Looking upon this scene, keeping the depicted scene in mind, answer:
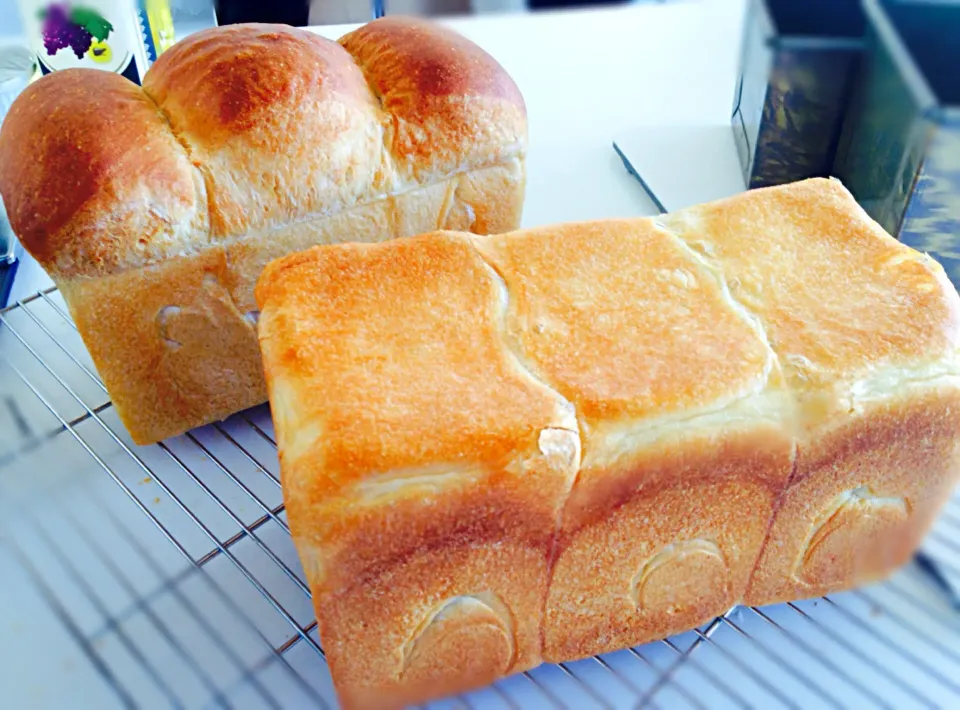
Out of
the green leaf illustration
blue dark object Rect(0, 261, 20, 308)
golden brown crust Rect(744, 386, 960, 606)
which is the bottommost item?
blue dark object Rect(0, 261, 20, 308)

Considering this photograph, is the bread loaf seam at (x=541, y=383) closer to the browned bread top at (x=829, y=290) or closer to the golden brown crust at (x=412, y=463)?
the golden brown crust at (x=412, y=463)

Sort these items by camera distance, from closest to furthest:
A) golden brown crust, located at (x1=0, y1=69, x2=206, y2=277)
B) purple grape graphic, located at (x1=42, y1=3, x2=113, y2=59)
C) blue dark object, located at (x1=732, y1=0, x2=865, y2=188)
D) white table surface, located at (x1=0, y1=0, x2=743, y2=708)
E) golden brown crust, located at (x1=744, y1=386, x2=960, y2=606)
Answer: golden brown crust, located at (x1=744, y1=386, x2=960, y2=606) → golden brown crust, located at (x1=0, y1=69, x2=206, y2=277) → blue dark object, located at (x1=732, y1=0, x2=865, y2=188) → purple grape graphic, located at (x1=42, y1=3, x2=113, y2=59) → white table surface, located at (x1=0, y1=0, x2=743, y2=708)

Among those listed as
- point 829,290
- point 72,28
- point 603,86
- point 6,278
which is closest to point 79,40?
point 72,28

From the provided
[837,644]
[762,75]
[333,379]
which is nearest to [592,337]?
[333,379]

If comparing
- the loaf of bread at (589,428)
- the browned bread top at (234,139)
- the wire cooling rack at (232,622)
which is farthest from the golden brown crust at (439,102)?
the wire cooling rack at (232,622)

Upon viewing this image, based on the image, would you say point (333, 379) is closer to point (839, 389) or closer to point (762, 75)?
point (839, 389)

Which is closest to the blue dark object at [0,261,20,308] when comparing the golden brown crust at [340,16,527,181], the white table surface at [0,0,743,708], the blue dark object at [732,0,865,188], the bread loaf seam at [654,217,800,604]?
the white table surface at [0,0,743,708]

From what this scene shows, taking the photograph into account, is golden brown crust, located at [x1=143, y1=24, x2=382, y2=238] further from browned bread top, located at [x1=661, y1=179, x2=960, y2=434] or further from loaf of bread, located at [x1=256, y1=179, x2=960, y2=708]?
browned bread top, located at [x1=661, y1=179, x2=960, y2=434]
